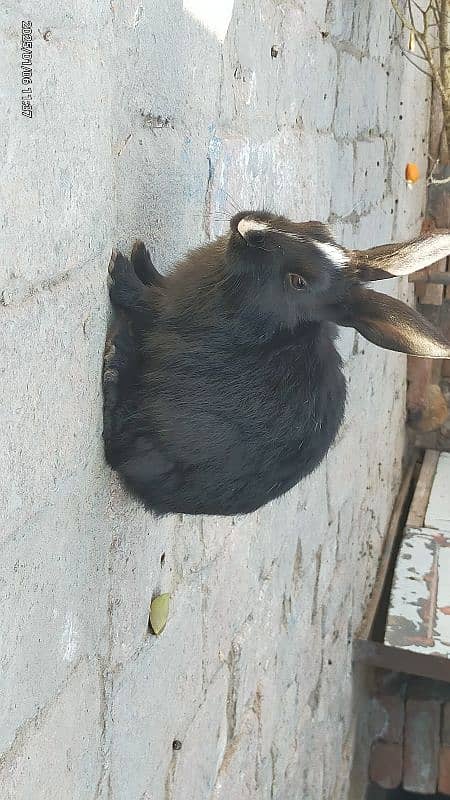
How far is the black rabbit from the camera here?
0.98 metres

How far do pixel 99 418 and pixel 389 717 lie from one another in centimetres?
304

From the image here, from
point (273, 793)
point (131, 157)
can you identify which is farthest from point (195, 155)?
point (273, 793)

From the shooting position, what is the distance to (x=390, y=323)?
97cm

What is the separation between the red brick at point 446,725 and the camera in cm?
352

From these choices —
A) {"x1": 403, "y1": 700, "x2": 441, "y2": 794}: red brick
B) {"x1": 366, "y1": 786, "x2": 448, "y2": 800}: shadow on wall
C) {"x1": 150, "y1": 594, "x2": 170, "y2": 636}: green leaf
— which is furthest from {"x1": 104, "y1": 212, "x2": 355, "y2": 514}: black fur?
{"x1": 366, "y1": 786, "x2": 448, "y2": 800}: shadow on wall

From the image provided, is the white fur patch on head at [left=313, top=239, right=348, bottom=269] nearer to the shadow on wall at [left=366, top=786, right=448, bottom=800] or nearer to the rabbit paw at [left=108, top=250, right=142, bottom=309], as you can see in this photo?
the rabbit paw at [left=108, top=250, right=142, bottom=309]

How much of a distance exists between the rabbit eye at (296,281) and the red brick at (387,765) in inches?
122

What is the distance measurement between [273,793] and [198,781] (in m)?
Answer: 0.75

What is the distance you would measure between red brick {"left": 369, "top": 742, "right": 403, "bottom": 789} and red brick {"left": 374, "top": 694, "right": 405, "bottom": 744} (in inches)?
1.3

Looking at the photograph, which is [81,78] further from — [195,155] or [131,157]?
[195,155]

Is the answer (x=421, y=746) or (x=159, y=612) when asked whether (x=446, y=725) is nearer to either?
(x=421, y=746)

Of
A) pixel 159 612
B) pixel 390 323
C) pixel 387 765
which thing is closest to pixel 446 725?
pixel 387 765

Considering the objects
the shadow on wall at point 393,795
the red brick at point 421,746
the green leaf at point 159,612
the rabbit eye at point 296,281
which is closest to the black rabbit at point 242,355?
the rabbit eye at point 296,281

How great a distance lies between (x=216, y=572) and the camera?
1.60 m
